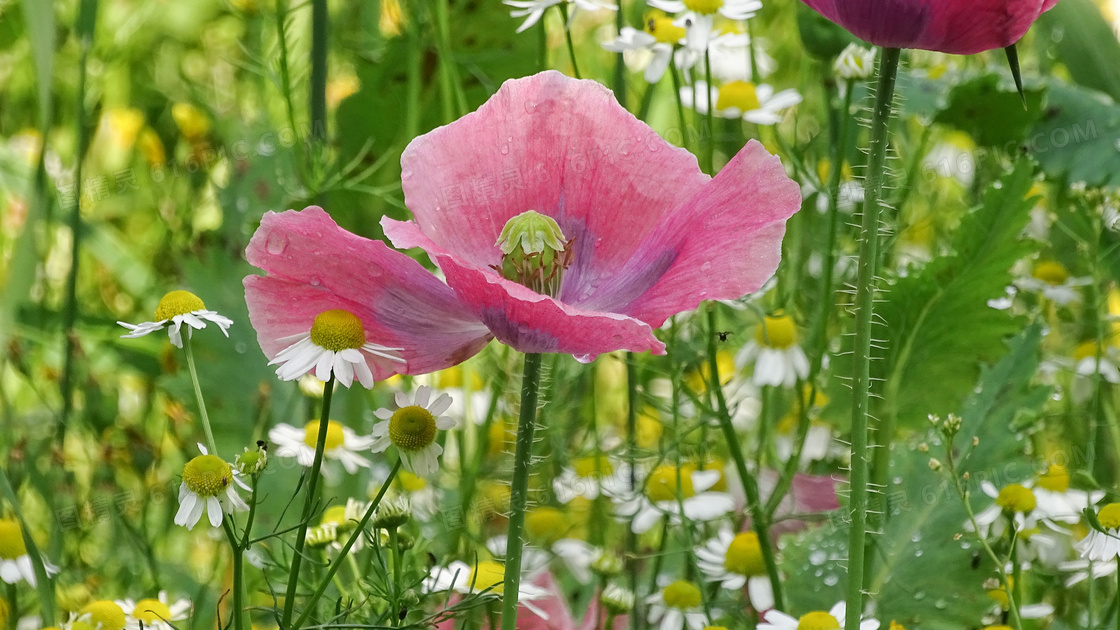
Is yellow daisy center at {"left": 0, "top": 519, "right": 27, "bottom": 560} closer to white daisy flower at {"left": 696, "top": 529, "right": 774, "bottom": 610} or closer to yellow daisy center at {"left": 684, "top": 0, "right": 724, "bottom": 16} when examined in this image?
white daisy flower at {"left": 696, "top": 529, "right": 774, "bottom": 610}

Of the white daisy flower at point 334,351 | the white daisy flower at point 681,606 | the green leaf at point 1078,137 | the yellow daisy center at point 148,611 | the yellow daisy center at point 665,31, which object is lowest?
the white daisy flower at point 681,606

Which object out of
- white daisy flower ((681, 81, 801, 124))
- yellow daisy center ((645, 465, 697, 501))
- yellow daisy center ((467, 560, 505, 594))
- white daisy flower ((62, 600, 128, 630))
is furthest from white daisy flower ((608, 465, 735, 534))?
white daisy flower ((62, 600, 128, 630))

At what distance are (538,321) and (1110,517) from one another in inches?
18.4

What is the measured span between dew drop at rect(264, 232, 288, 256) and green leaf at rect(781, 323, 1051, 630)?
536 millimetres

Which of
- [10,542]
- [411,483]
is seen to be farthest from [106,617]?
[411,483]

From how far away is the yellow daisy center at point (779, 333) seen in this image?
113 cm

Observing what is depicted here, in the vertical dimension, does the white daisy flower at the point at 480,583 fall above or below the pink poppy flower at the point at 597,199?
below

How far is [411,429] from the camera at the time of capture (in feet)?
2.00

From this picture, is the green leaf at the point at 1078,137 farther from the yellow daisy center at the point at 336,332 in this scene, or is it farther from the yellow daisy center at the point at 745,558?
the yellow daisy center at the point at 336,332

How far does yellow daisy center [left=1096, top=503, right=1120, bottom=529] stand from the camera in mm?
768

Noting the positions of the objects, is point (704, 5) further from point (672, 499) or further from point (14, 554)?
point (14, 554)

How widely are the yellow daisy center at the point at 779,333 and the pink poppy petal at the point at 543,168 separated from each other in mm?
517

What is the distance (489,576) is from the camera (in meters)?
0.80

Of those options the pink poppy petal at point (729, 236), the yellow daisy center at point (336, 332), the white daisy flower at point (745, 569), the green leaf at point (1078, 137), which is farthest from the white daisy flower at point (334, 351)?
the green leaf at point (1078, 137)
